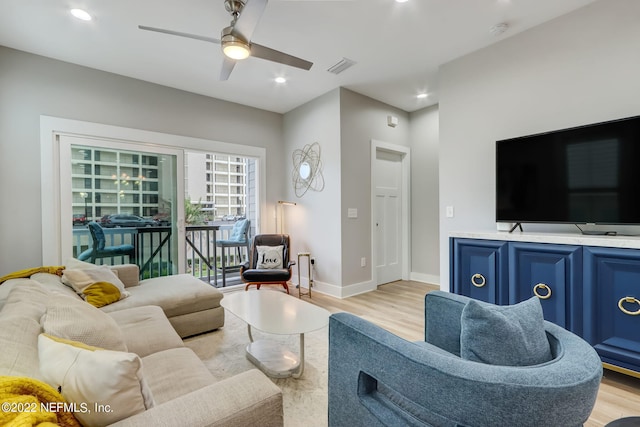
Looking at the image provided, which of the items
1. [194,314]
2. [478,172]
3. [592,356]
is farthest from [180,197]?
[592,356]

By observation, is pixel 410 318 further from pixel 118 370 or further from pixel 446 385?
pixel 118 370

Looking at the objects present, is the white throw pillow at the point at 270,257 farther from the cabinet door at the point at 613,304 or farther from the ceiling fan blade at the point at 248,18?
the cabinet door at the point at 613,304

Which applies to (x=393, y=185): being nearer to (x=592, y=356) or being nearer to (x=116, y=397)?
(x=592, y=356)

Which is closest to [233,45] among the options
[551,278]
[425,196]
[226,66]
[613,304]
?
[226,66]

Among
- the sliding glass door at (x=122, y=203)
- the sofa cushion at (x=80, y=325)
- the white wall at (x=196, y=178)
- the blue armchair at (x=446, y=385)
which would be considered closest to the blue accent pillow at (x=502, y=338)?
the blue armchair at (x=446, y=385)

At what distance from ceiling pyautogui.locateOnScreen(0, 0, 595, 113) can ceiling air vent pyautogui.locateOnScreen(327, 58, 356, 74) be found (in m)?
0.07

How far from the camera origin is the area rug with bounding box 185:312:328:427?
1.66 m

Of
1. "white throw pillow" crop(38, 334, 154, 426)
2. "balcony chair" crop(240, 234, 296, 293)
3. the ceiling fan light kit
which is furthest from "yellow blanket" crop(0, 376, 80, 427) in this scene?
"balcony chair" crop(240, 234, 296, 293)

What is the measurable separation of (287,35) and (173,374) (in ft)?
9.38

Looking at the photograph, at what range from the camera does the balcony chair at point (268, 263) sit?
3682 mm

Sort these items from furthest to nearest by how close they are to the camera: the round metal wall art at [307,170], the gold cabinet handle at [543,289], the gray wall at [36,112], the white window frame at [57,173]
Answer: the round metal wall art at [307,170], the white window frame at [57,173], the gray wall at [36,112], the gold cabinet handle at [543,289]

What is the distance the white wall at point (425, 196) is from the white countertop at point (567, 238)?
207 centimetres

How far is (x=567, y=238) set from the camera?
197cm

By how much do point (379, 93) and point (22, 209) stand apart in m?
4.47
